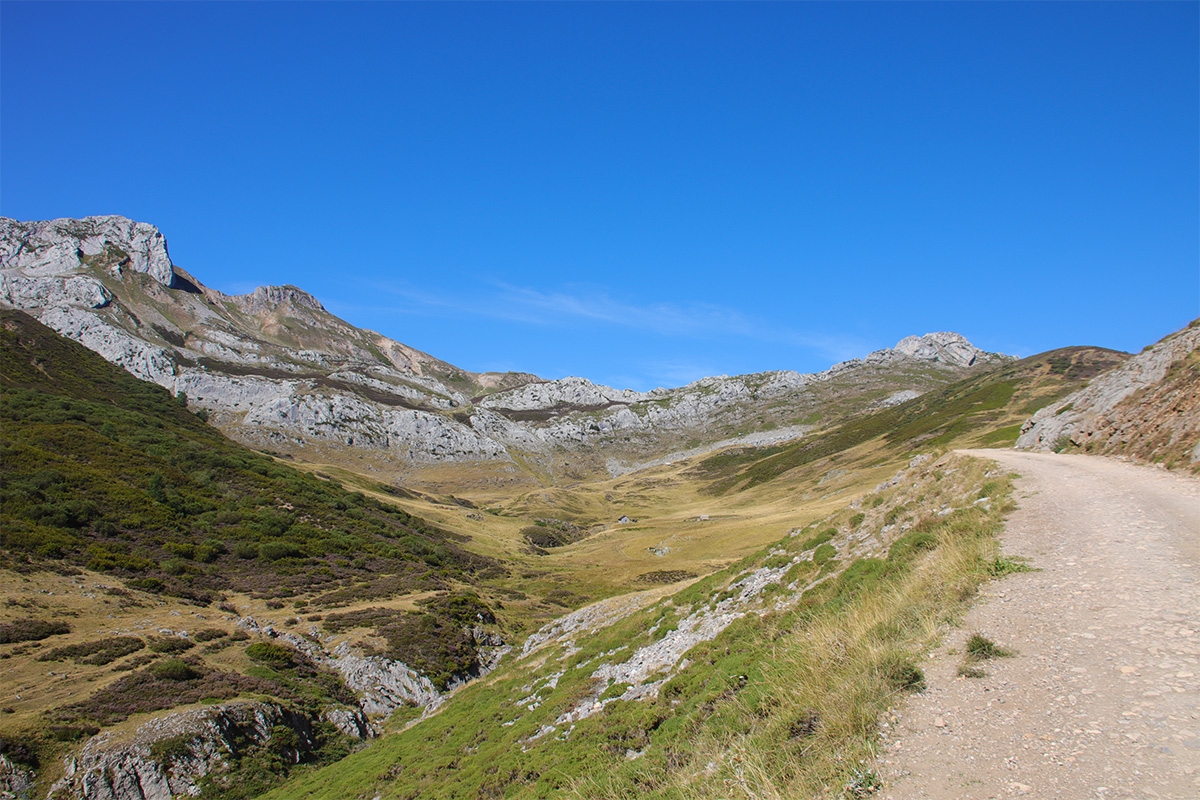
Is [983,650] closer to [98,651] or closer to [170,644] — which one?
[170,644]

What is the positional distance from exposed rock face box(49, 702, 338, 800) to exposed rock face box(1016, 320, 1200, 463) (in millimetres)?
45371

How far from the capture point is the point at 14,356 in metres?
90.1

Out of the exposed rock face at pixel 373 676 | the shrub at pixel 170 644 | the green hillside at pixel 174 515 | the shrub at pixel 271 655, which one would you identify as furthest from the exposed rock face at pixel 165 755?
the green hillside at pixel 174 515

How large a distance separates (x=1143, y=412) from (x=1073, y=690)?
33.3 metres

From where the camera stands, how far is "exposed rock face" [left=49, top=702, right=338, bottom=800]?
22047mm

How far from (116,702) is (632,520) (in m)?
126

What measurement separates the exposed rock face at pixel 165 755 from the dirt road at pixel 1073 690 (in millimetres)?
29561

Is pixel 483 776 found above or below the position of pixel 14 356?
below

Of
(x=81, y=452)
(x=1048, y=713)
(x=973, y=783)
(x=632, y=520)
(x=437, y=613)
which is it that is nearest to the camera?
(x=973, y=783)

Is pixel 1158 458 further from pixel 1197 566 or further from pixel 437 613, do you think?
pixel 437 613

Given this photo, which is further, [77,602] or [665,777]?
[77,602]

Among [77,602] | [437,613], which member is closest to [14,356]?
[77,602]

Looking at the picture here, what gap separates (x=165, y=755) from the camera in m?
23.8

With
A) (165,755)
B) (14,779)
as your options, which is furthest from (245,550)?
(14,779)
